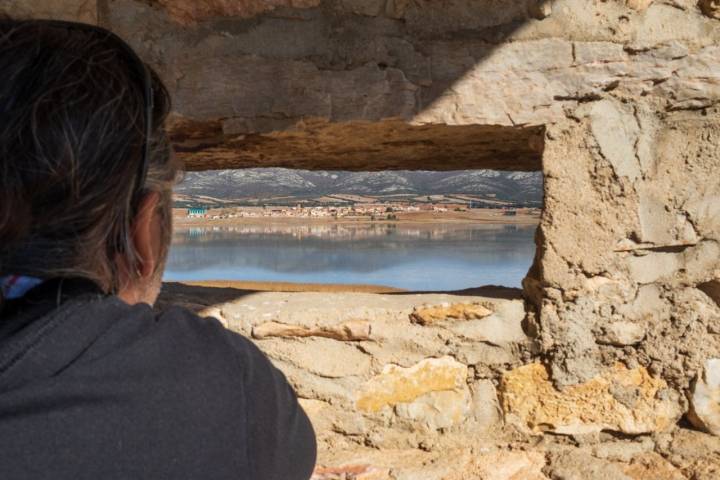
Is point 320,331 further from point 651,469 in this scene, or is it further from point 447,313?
point 651,469

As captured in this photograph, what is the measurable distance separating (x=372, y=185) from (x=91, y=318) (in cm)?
1084

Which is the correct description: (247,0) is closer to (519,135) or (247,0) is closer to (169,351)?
(519,135)

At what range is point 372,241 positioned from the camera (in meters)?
5.45

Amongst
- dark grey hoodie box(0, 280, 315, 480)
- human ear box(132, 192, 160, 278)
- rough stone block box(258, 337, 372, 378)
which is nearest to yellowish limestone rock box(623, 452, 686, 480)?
rough stone block box(258, 337, 372, 378)

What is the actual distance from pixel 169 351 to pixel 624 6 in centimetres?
158

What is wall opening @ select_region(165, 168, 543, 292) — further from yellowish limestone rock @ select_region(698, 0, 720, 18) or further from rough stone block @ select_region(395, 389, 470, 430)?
yellowish limestone rock @ select_region(698, 0, 720, 18)

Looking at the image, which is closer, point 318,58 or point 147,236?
point 147,236

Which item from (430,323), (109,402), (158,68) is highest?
(158,68)

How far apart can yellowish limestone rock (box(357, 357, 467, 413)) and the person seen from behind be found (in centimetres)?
109

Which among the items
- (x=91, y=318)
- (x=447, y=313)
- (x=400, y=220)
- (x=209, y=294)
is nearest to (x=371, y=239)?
(x=400, y=220)

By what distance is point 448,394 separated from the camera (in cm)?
171

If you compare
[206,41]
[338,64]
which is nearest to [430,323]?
[338,64]

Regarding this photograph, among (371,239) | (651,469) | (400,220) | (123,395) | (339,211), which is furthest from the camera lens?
(339,211)

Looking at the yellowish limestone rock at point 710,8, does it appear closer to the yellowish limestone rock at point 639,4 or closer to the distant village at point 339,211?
the yellowish limestone rock at point 639,4
